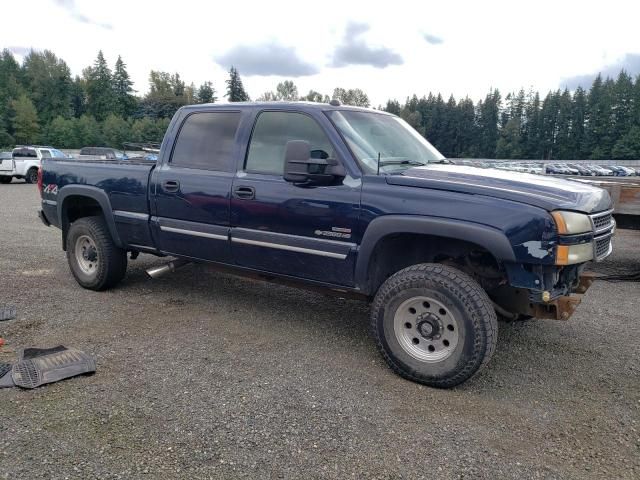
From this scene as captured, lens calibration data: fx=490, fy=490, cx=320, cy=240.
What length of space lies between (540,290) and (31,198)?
17.6 meters

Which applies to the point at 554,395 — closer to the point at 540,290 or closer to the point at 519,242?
the point at 540,290

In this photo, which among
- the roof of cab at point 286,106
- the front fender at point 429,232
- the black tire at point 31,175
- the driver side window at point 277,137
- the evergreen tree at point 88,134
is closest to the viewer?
the front fender at point 429,232

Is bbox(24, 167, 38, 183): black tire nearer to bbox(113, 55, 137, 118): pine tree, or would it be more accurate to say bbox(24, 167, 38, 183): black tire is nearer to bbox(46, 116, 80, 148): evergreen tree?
bbox(46, 116, 80, 148): evergreen tree

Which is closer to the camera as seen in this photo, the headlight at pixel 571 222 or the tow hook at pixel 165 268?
the headlight at pixel 571 222

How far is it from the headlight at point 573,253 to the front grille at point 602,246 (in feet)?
0.55

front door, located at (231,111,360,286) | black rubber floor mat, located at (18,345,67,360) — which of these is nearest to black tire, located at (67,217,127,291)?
black rubber floor mat, located at (18,345,67,360)

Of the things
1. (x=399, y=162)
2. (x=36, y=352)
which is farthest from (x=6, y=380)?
(x=399, y=162)

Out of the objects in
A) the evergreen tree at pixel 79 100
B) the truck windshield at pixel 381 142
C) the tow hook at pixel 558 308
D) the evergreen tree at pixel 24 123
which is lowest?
the tow hook at pixel 558 308

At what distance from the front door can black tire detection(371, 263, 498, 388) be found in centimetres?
42

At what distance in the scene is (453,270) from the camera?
3.41 metres

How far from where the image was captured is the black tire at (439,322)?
3258mm

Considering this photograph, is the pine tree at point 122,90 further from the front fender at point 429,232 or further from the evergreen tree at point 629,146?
the front fender at point 429,232

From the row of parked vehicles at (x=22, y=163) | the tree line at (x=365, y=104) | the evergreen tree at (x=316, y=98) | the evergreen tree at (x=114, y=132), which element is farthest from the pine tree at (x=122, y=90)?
the row of parked vehicles at (x=22, y=163)

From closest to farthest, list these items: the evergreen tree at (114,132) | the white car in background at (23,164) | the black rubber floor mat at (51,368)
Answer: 1. the black rubber floor mat at (51,368)
2. the white car in background at (23,164)
3. the evergreen tree at (114,132)
